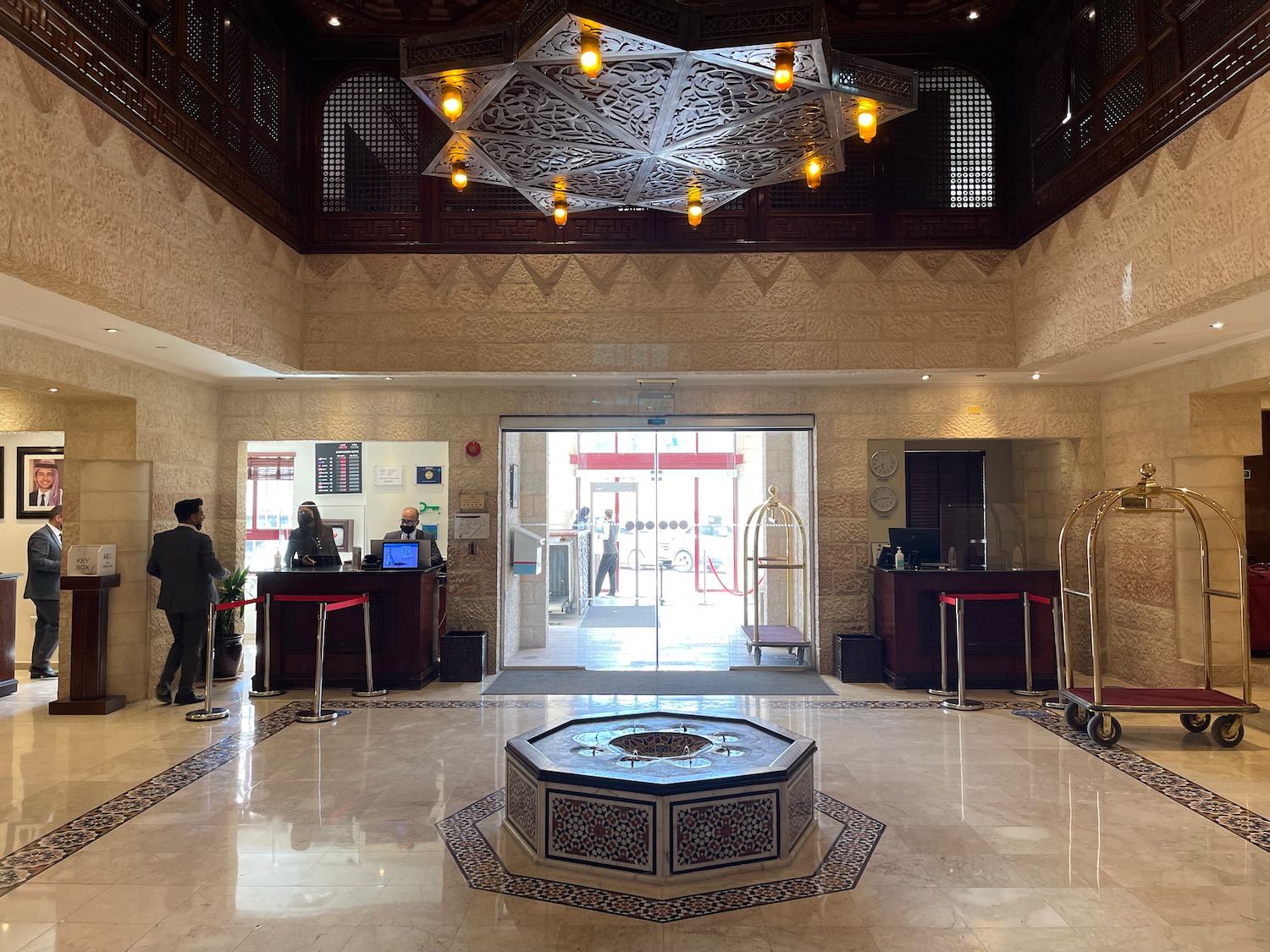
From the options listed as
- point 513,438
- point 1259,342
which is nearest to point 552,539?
point 513,438

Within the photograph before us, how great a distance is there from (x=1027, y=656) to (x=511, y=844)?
17.7 feet

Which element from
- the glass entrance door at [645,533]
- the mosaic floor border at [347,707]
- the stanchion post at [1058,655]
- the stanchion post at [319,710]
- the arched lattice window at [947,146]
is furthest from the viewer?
the glass entrance door at [645,533]

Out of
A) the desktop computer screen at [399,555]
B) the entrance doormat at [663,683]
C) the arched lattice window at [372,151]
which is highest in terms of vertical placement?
the arched lattice window at [372,151]

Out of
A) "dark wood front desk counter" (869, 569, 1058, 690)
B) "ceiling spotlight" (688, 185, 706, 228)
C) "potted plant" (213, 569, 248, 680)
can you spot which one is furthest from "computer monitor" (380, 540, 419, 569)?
"dark wood front desk counter" (869, 569, 1058, 690)

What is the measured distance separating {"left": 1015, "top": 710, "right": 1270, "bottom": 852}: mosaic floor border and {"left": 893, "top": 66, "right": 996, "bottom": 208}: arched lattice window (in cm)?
480

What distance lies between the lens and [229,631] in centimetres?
872

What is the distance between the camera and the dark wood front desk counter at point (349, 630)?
810 centimetres

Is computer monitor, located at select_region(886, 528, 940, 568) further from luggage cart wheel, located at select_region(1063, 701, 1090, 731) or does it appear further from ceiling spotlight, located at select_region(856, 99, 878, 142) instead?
ceiling spotlight, located at select_region(856, 99, 878, 142)

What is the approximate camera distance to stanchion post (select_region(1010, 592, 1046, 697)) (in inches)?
304

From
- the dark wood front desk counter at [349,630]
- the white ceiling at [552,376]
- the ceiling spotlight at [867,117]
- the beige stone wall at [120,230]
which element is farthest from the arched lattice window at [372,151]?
the ceiling spotlight at [867,117]

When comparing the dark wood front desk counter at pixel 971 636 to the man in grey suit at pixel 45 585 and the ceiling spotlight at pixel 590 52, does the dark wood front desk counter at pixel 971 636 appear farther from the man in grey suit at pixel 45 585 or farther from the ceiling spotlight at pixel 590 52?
the man in grey suit at pixel 45 585

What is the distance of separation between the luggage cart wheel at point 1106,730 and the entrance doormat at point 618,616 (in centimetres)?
437

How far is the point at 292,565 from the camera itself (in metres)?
8.58

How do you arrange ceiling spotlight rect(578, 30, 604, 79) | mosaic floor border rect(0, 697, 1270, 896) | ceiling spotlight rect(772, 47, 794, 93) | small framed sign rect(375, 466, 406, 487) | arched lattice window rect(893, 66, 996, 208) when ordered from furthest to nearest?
small framed sign rect(375, 466, 406, 487) < arched lattice window rect(893, 66, 996, 208) < mosaic floor border rect(0, 697, 1270, 896) < ceiling spotlight rect(772, 47, 794, 93) < ceiling spotlight rect(578, 30, 604, 79)
